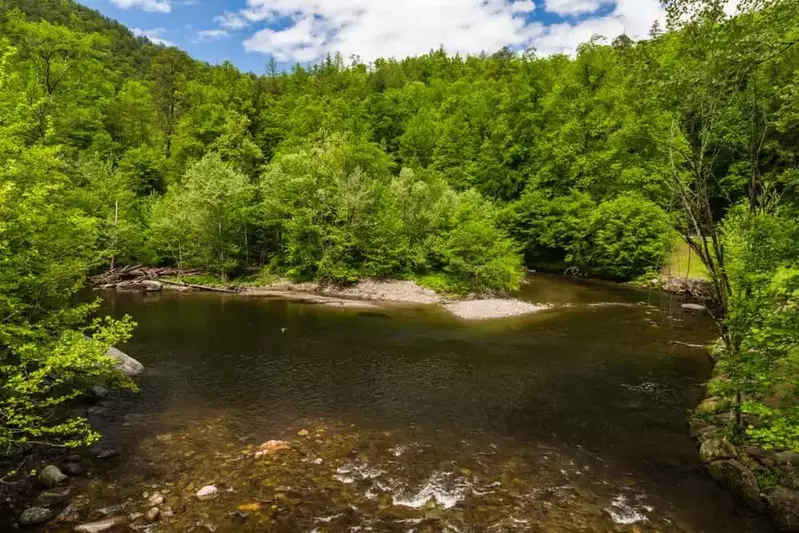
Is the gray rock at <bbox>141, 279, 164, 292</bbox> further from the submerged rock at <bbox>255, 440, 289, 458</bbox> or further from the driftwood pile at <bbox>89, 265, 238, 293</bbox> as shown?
the submerged rock at <bbox>255, 440, 289, 458</bbox>

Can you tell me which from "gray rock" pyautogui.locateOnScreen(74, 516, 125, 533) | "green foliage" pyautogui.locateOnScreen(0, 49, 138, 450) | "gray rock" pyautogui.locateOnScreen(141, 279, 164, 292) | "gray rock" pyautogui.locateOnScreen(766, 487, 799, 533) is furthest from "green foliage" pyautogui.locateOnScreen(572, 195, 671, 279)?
"gray rock" pyautogui.locateOnScreen(74, 516, 125, 533)

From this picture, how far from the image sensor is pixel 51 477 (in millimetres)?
11000

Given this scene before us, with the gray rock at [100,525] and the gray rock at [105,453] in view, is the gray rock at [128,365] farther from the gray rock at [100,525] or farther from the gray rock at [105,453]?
the gray rock at [100,525]

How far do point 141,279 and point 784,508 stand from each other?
4653 cm

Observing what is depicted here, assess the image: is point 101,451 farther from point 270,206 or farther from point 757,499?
point 270,206

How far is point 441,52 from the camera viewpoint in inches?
4619

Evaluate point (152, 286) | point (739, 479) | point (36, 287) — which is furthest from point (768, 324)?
point (152, 286)

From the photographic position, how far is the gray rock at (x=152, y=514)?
32.1 feet

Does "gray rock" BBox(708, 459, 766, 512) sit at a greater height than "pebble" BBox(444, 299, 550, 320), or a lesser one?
lesser

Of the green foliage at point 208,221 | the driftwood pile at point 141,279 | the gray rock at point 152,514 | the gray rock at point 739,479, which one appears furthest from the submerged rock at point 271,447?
the green foliage at point 208,221

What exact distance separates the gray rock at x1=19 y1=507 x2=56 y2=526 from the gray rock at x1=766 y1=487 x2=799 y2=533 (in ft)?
52.7

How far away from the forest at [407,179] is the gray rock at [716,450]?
47 cm

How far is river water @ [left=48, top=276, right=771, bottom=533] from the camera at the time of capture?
10398 millimetres

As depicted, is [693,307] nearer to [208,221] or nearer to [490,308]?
[490,308]
